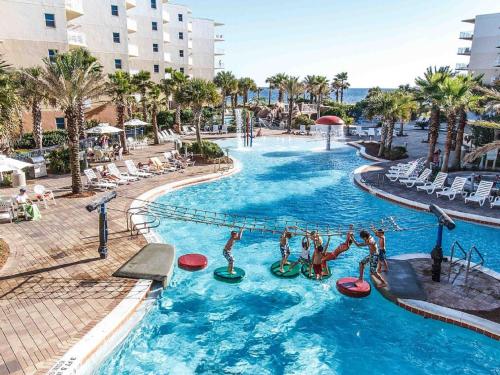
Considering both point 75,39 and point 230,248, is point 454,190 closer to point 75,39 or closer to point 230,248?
point 230,248

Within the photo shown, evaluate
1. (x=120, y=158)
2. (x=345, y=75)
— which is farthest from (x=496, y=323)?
(x=345, y=75)

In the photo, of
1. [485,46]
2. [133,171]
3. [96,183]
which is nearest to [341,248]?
[96,183]

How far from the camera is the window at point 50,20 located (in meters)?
37.9

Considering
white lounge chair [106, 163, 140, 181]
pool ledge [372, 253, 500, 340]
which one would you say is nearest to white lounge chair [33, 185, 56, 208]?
white lounge chair [106, 163, 140, 181]

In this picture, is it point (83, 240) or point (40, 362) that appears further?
point (83, 240)

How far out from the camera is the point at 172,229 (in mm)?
17984

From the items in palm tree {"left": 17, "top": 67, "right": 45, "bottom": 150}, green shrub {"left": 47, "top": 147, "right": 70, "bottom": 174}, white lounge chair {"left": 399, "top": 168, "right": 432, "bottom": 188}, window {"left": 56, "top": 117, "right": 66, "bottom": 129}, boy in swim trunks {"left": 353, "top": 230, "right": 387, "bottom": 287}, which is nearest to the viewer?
boy in swim trunks {"left": 353, "top": 230, "right": 387, "bottom": 287}

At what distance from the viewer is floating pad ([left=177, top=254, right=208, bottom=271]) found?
44.0ft

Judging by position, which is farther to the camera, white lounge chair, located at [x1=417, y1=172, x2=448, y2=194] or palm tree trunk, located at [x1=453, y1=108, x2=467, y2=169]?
palm tree trunk, located at [x1=453, y1=108, x2=467, y2=169]

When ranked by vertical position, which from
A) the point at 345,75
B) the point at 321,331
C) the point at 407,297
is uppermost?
the point at 345,75

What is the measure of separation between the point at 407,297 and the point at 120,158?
84.3ft

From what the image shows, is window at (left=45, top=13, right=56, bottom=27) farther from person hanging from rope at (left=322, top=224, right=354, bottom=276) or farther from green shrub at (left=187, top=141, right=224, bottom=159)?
person hanging from rope at (left=322, top=224, right=354, bottom=276)

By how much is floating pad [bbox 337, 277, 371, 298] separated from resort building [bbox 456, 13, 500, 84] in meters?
71.8

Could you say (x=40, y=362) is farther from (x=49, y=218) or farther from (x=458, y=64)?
(x=458, y=64)
